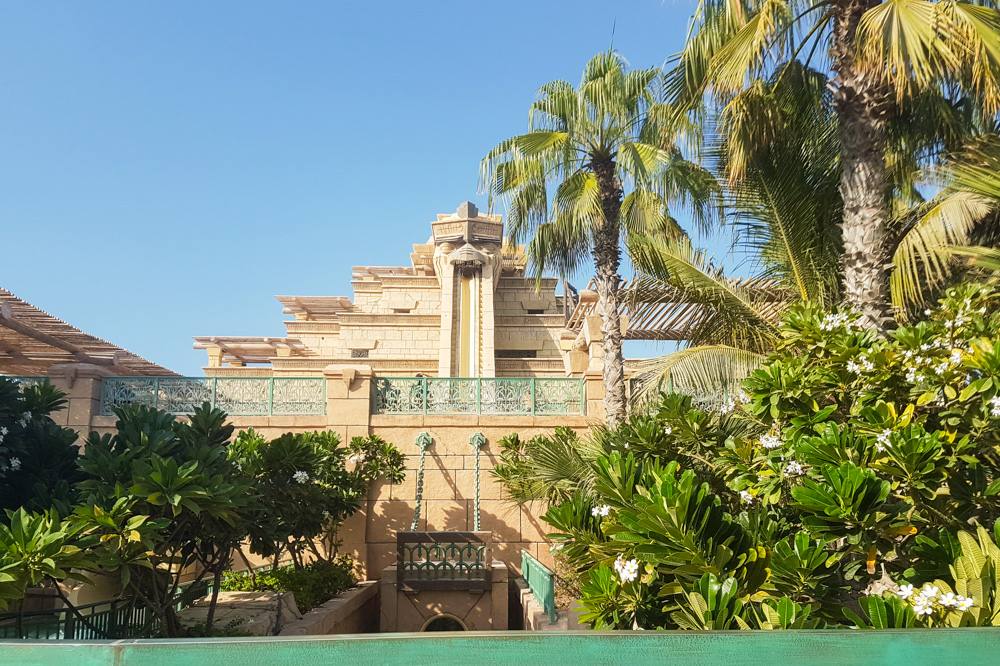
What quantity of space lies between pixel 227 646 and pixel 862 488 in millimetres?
3787

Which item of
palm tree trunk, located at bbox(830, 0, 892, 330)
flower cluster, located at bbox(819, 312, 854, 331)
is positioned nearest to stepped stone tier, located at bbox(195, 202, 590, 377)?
palm tree trunk, located at bbox(830, 0, 892, 330)

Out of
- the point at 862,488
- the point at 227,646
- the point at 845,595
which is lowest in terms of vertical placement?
the point at 845,595

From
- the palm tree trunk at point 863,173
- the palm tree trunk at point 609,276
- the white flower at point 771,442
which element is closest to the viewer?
the white flower at point 771,442

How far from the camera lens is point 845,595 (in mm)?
4949

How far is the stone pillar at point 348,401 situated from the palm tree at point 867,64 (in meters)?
9.03

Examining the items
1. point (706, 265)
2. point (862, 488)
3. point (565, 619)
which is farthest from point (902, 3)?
point (565, 619)

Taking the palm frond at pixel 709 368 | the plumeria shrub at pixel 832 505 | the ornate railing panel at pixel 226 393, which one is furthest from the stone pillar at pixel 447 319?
the plumeria shrub at pixel 832 505

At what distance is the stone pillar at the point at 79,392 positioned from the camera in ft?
48.5

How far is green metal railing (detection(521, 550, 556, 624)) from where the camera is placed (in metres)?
9.38

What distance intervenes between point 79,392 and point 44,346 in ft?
15.0

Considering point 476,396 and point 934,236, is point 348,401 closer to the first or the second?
point 476,396

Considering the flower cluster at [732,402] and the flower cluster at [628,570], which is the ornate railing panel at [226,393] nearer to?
the flower cluster at [732,402]

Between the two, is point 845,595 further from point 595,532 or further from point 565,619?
point 565,619

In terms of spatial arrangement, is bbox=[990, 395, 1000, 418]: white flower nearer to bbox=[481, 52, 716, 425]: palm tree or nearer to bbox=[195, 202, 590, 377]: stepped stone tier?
bbox=[481, 52, 716, 425]: palm tree
